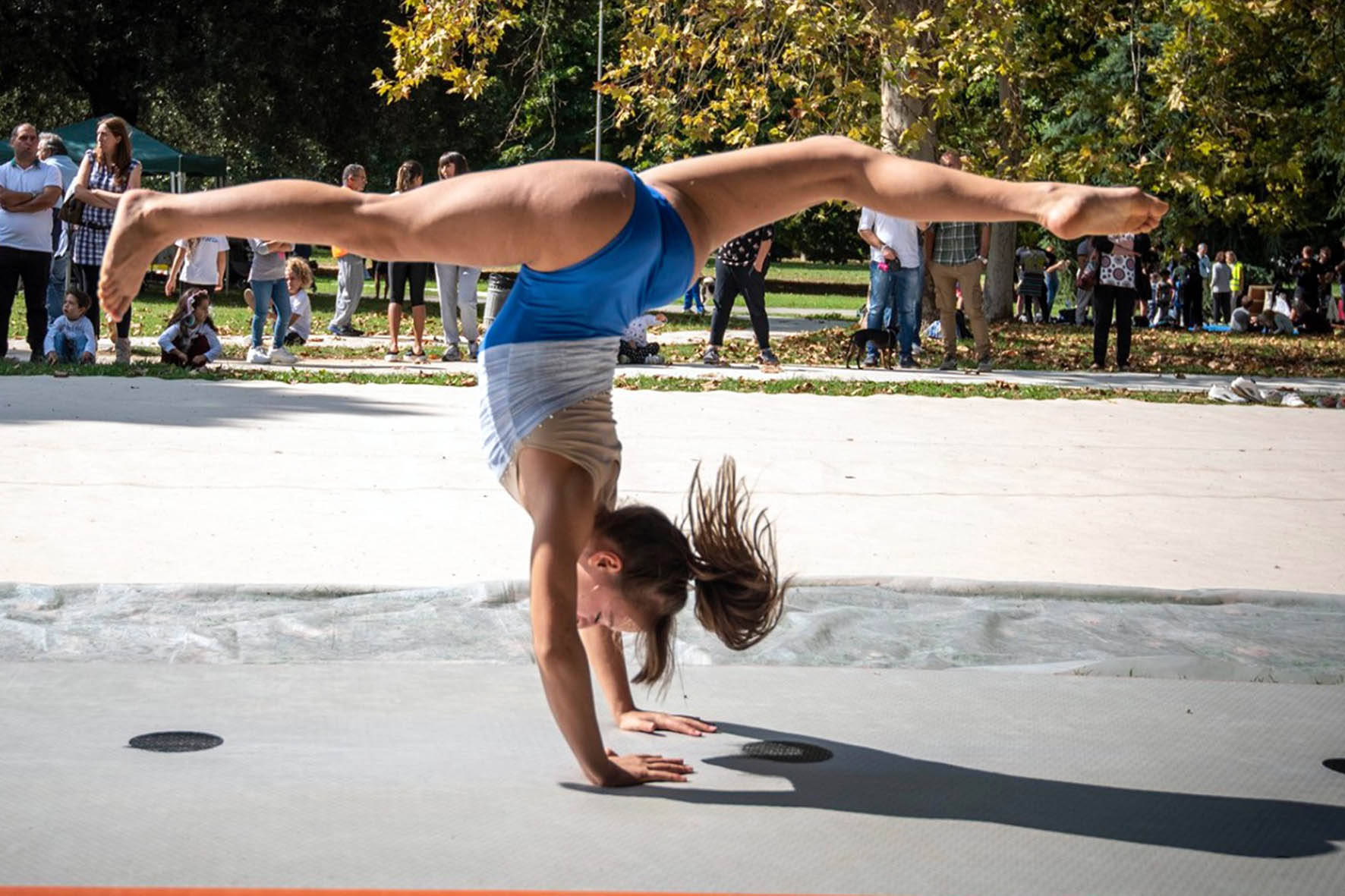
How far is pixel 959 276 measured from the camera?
1416 centimetres

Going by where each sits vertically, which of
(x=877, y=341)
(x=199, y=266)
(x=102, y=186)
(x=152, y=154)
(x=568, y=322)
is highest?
(x=152, y=154)

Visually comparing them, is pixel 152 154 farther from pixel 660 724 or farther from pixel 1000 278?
pixel 660 724

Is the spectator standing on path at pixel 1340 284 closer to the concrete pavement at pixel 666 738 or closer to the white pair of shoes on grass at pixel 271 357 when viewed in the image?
the white pair of shoes on grass at pixel 271 357

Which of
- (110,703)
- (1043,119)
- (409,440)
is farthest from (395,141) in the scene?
(110,703)

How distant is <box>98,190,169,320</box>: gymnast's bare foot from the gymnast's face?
1070 mm

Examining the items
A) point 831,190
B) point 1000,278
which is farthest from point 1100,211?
point 1000,278

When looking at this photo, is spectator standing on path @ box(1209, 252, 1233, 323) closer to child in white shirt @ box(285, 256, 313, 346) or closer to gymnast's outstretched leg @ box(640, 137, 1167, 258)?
child in white shirt @ box(285, 256, 313, 346)

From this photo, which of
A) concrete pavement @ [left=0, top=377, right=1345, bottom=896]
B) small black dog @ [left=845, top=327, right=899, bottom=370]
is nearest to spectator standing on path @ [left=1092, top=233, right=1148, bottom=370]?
small black dog @ [left=845, top=327, right=899, bottom=370]

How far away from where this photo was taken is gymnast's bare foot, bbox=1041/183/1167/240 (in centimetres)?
326

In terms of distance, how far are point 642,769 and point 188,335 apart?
910 centimetres

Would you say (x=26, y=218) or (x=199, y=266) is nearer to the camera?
(x=26, y=218)

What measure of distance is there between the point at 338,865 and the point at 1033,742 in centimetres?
177

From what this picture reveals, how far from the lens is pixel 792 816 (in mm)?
3184

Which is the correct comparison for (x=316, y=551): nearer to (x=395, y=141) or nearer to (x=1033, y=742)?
(x=1033, y=742)
